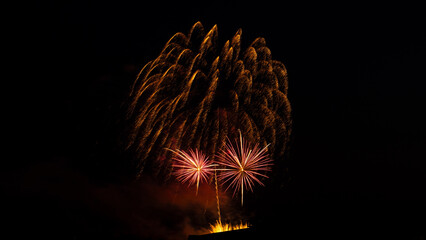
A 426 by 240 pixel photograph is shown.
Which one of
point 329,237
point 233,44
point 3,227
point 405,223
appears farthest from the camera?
point 3,227

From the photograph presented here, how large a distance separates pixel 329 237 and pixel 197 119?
9.71m

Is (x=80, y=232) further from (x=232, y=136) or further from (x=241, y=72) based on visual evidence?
(x=241, y=72)

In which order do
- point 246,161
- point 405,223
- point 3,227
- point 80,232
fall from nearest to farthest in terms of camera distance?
point 405,223, point 246,161, point 3,227, point 80,232

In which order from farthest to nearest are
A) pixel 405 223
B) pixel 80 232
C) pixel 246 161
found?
pixel 80 232 → pixel 246 161 → pixel 405 223

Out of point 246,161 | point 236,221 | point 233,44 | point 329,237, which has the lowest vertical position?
point 329,237

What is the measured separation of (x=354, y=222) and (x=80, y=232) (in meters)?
29.4

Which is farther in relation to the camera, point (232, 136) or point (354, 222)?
point (232, 136)

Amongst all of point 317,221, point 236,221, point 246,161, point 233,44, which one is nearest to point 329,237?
point 317,221

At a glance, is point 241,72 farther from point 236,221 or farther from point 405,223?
point 236,221

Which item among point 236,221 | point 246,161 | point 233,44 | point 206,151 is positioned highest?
point 233,44

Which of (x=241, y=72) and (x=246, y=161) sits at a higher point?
(x=241, y=72)

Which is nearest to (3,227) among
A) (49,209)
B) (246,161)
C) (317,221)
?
(49,209)

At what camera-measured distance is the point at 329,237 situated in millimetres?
10750

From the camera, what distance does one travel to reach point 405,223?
452 inches
